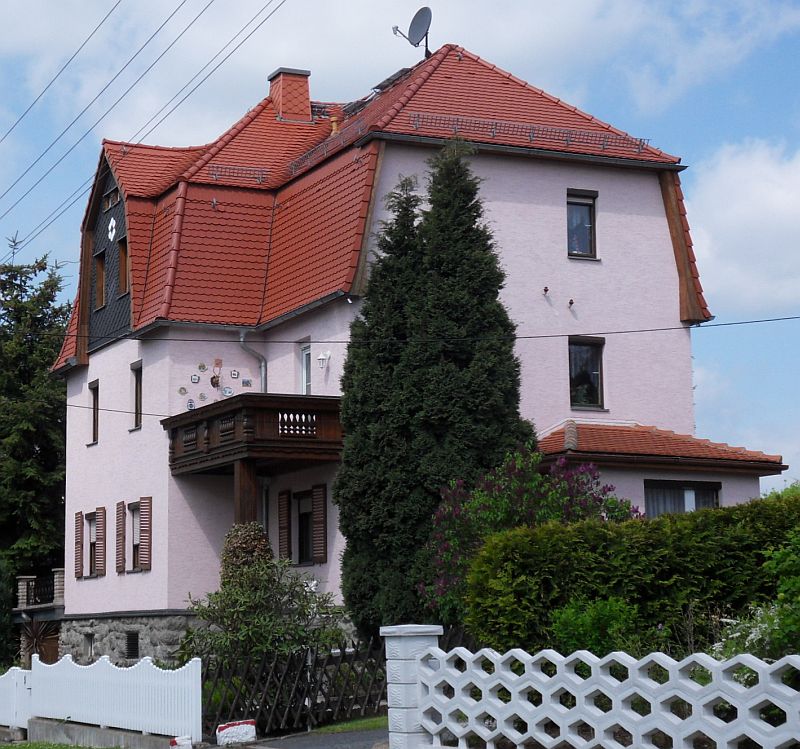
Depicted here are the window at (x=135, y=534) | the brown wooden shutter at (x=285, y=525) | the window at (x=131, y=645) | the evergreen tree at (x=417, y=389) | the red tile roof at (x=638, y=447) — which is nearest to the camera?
the evergreen tree at (x=417, y=389)

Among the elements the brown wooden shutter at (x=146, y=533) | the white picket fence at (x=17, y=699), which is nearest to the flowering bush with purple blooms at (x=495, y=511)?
the white picket fence at (x=17, y=699)

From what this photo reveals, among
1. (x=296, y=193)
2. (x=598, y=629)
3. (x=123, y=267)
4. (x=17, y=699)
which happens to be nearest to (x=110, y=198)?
(x=123, y=267)

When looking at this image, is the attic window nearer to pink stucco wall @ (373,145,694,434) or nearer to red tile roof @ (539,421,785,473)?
pink stucco wall @ (373,145,694,434)

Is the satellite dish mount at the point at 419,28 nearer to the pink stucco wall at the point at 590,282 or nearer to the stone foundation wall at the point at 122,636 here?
the pink stucco wall at the point at 590,282

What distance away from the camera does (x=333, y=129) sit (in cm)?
3425

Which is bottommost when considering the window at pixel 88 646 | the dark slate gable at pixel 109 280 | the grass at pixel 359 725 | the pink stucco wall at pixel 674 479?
the grass at pixel 359 725

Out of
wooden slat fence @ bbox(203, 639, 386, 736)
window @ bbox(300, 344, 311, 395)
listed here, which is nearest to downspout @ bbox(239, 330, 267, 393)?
window @ bbox(300, 344, 311, 395)

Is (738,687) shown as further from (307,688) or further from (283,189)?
(283,189)

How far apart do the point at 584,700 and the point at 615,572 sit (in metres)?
3.71

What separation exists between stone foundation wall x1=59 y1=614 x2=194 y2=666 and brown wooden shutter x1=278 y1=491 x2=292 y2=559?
7.68 ft

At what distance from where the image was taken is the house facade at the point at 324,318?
27.0m

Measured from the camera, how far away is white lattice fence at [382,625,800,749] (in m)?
10.9

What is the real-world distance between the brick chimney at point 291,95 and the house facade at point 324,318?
92.3 inches

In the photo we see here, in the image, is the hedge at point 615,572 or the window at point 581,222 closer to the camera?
the hedge at point 615,572
